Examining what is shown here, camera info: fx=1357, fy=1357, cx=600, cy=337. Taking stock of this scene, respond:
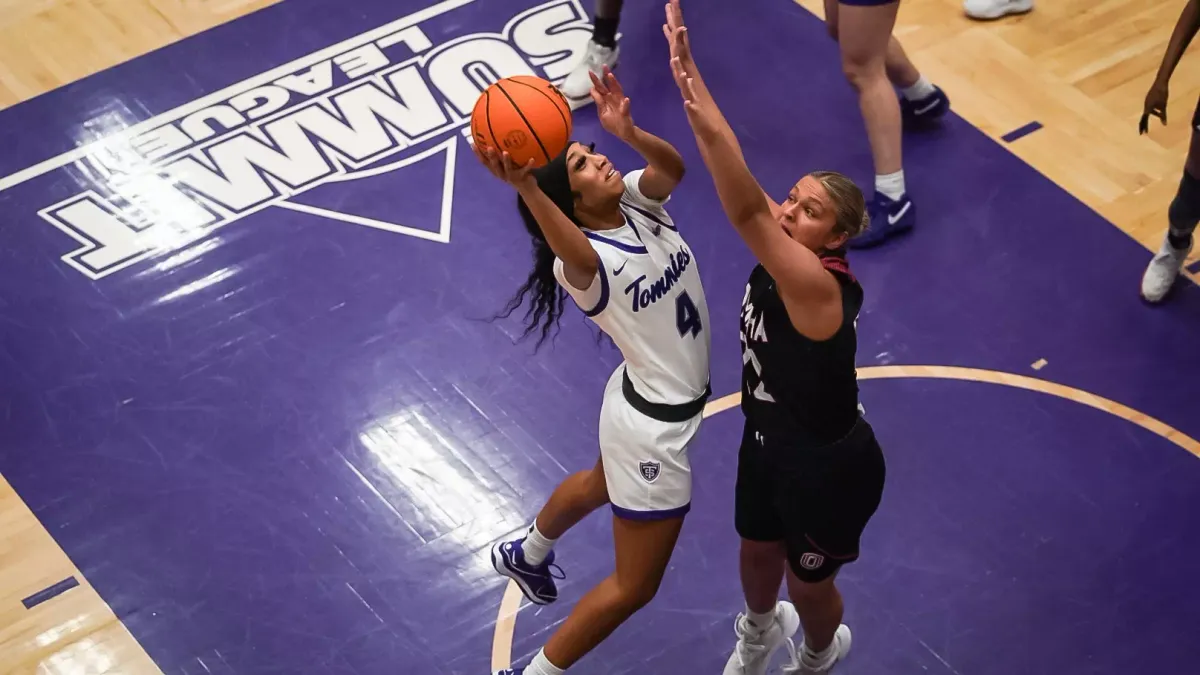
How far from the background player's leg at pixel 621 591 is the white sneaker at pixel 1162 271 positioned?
3.00 metres

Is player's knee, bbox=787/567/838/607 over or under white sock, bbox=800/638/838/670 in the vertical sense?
over

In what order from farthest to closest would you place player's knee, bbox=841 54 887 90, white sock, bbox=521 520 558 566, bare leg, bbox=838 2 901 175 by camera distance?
player's knee, bbox=841 54 887 90, bare leg, bbox=838 2 901 175, white sock, bbox=521 520 558 566

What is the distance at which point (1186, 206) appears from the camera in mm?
5984

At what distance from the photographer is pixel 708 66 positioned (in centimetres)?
766

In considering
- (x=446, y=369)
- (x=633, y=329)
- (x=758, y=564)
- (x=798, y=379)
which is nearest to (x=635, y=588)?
(x=758, y=564)

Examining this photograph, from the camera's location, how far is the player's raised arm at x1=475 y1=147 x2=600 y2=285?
3.75 meters

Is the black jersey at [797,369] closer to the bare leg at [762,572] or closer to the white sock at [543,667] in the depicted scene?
the bare leg at [762,572]

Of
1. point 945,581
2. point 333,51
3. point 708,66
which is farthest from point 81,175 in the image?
point 945,581

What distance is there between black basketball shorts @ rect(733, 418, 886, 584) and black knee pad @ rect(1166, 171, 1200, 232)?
262 cm

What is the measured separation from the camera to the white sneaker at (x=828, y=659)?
4.79 metres

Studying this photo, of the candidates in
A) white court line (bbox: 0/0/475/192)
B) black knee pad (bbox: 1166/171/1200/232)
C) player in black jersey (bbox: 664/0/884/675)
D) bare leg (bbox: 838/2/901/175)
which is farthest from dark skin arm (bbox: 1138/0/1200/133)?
white court line (bbox: 0/0/475/192)

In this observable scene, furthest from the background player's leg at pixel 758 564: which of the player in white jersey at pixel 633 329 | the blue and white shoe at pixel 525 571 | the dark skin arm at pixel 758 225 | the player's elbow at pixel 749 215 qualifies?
the player's elbow at pixel 749 215

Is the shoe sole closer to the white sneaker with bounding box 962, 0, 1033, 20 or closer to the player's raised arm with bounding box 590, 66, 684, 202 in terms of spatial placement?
the player's raised arm with bounding box 590, 66, 684, 202

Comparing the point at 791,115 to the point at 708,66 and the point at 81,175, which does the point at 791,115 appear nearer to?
the point at 708,66
